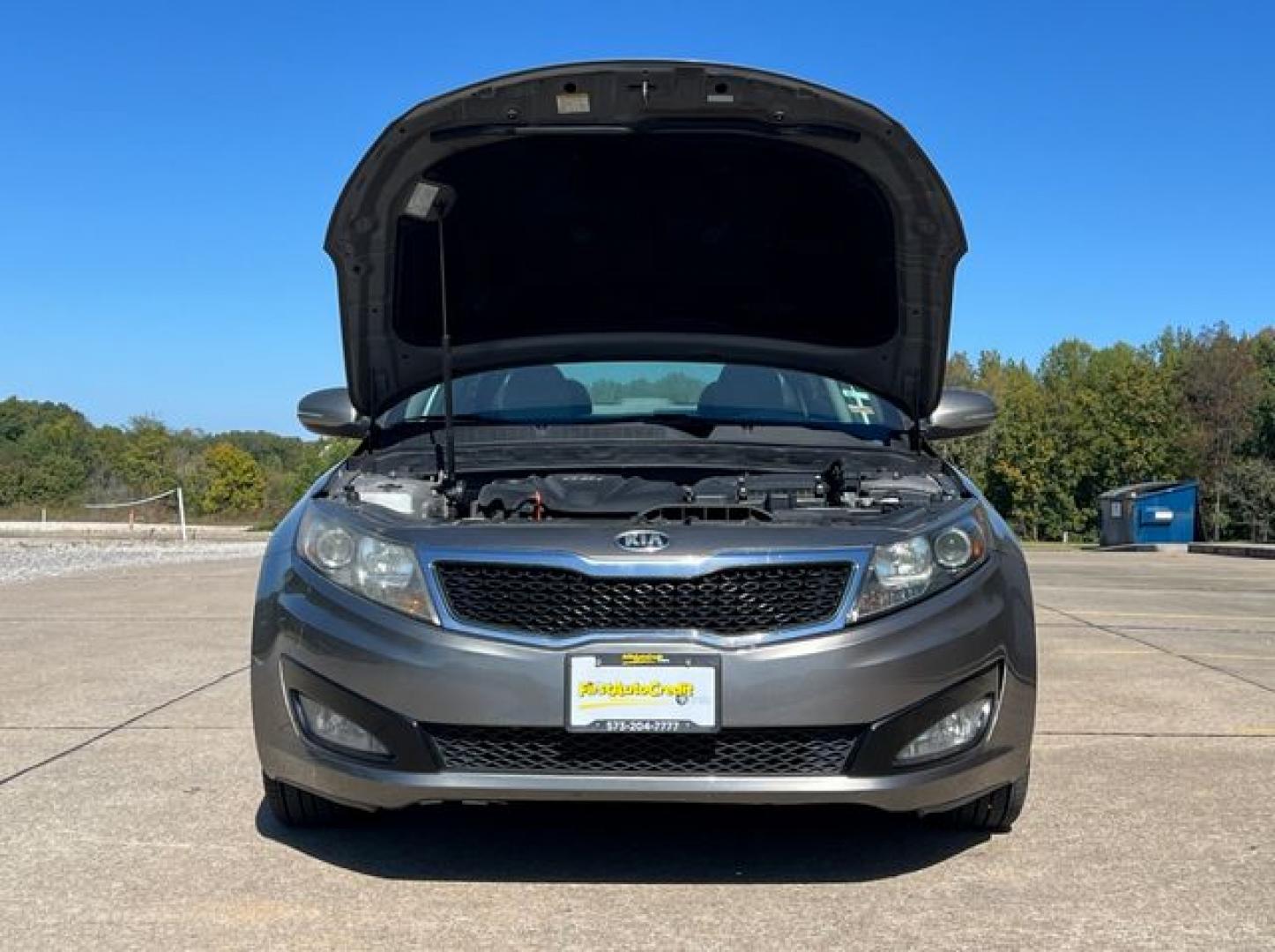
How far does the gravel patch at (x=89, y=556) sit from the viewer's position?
1466 cm

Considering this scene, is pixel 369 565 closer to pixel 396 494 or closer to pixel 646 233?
pixel 396 494

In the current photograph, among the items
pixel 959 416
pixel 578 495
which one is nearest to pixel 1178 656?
pixel 959 416

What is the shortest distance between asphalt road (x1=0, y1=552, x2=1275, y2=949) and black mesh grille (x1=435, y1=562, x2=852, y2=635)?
667mm

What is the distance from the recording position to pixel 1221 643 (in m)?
8.00

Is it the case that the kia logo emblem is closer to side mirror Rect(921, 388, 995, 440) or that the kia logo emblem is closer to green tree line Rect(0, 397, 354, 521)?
side mirror Rect(921, 388, 995, 440)

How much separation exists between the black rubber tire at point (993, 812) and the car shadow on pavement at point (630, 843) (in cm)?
4

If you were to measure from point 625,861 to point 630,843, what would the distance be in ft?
0.55

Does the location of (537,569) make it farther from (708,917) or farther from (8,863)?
(8,863)

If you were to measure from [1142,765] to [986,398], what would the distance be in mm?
1440

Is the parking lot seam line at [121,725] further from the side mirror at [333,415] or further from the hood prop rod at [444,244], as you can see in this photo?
the hood prop rod at [444,244]

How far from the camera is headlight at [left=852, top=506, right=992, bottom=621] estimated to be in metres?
2.86

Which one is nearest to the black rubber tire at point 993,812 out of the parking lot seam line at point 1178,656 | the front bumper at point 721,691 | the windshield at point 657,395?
the front bumper at point 721,691

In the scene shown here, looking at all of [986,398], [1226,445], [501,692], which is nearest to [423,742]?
[501,692]

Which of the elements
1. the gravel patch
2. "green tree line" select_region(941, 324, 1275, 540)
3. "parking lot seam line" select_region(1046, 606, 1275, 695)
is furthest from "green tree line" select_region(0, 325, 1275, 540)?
"parking lot seam line" select_region(1046, 606, 1275, 695)
